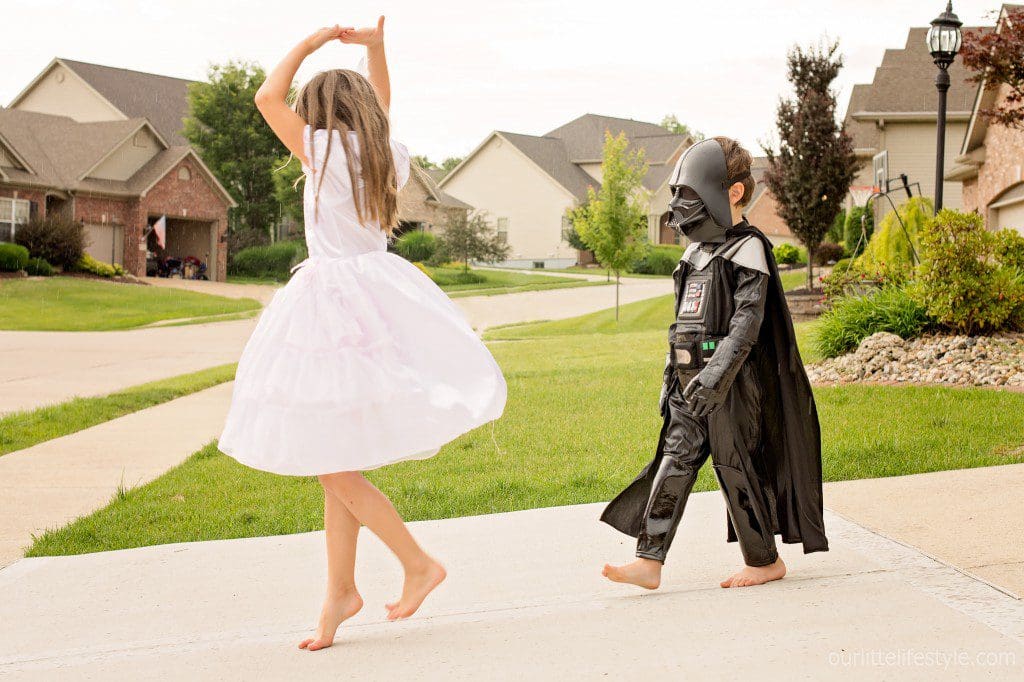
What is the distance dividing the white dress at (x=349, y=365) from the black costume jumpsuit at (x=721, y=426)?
2.68ft

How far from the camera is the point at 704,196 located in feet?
13.7

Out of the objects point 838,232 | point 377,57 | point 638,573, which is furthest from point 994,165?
point 377,57

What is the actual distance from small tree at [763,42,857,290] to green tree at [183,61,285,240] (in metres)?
27.1

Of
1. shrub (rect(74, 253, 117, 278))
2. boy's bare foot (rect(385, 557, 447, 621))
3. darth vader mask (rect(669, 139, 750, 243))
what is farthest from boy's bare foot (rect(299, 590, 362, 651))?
shrub (rect(74, 253, 117, 278))

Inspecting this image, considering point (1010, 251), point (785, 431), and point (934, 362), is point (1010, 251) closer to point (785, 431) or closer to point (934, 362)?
point (934, 362)

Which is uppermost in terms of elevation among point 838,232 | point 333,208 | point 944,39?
point 944,39

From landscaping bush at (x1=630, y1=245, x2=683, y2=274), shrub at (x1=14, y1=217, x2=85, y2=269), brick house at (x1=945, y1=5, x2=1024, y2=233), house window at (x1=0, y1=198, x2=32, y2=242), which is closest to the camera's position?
brick house at (x1=945, y1=5, x2=1024, y2=233)

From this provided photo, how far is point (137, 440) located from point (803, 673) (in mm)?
7422

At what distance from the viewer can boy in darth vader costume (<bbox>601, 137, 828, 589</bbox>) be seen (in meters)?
4.04

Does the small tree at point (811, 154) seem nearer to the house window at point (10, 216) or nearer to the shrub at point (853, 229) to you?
the shrub at point (853, 229)

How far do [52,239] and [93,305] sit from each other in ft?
19.3

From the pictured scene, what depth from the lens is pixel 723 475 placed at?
4.05 metres

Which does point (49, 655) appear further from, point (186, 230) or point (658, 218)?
point (658, 218)

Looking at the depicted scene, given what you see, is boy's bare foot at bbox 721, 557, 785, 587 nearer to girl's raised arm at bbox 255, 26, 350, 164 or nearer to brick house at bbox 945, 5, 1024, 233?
girl's raised arm at bbox 255, 26, 350, 164
